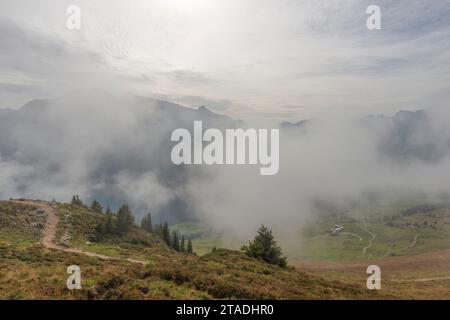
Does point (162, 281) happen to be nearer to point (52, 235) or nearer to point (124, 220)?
point (52, 235)

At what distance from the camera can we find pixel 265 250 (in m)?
38.8

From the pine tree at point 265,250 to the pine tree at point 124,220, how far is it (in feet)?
126

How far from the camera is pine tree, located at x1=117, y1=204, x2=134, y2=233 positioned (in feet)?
226

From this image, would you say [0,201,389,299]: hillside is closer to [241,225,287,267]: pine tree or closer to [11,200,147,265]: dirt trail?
[241,225,287,267]: pine tree

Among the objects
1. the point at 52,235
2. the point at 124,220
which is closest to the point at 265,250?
the point at 52,235

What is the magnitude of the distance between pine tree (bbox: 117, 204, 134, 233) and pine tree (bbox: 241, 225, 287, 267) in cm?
→ 3852

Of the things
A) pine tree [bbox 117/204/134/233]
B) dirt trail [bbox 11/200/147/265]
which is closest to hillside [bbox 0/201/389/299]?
dirt trail [bbox 11/200/147/265]

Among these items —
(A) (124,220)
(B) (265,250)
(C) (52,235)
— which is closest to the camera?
(B) (265,250)

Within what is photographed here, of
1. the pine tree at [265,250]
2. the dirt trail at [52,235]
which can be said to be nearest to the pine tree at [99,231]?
the dirt trail at [52,235]

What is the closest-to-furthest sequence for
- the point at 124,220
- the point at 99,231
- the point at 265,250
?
1. the point at 265,250
2. the point at 99,231
3. the point at 124,220

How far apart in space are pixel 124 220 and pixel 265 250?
41.3 m

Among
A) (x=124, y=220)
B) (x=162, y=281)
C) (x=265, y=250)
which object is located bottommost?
(x=265, y=250)

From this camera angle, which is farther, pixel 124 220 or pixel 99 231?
Answer: pixel 124 220
